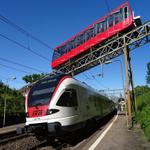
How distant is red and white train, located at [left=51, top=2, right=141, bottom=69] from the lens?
79.5ft

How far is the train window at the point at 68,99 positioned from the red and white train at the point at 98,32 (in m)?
13.1

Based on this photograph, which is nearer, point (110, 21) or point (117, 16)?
point (117, 16)

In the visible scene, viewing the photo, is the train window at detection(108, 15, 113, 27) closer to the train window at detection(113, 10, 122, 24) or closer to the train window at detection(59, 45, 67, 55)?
the train window at detection(113, 10, 122, 24)

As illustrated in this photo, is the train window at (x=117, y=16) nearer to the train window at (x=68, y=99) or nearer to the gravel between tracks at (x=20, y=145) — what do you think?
the train window at (x=68, y=99)

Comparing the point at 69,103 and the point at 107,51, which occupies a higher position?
the point at 107,51

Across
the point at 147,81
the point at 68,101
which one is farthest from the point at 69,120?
the point at 147,81

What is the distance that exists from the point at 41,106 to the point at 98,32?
15.7 m

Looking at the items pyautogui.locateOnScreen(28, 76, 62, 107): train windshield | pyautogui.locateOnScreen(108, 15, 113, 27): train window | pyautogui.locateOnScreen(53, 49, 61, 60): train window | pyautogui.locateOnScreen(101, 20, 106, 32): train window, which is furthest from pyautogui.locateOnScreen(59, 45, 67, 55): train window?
pyautogui.locateOnScreen(28, 76, 62, 107): train windshield

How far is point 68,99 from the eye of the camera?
12.5 metres

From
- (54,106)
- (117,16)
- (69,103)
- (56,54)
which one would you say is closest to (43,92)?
(54,106)

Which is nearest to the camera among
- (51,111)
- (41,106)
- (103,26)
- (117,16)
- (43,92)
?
(51,111)

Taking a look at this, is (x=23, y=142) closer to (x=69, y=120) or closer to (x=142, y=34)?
(x=69, y=120)

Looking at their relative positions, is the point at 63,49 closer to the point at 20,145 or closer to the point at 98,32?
the point at 98,32

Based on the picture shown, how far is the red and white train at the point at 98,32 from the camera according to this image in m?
24.2
